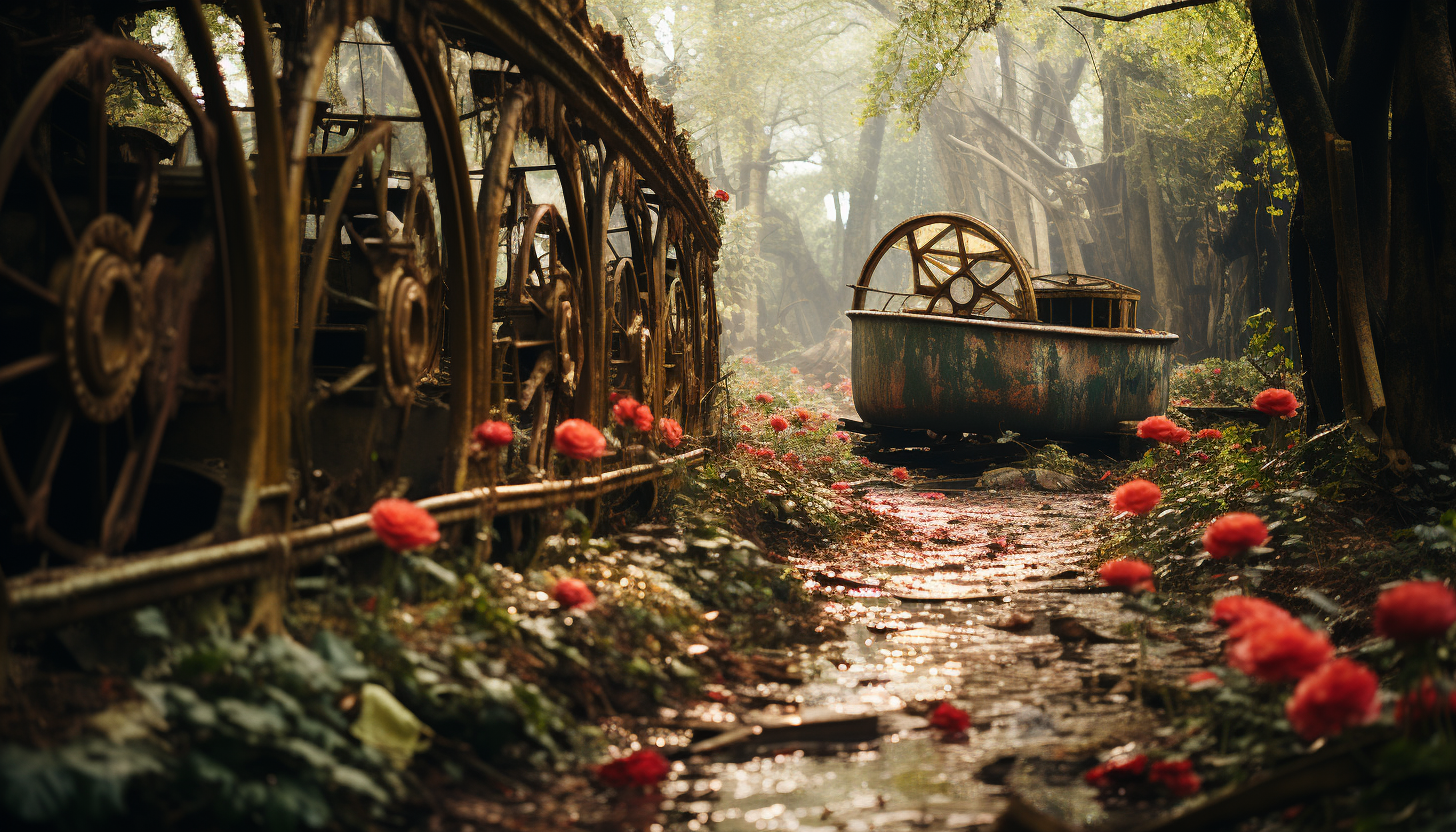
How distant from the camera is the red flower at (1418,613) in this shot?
1800 millimetres

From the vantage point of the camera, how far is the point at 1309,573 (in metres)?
4.27

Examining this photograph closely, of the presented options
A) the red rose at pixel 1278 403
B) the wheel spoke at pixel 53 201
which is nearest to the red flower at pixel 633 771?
the wheel spoke at pixel 53 201

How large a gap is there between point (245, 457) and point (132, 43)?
3.36ft

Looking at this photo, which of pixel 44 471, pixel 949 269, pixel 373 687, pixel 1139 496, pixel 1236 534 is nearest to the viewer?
pixel 44 471

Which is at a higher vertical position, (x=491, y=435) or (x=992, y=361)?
(x=992, y=361)

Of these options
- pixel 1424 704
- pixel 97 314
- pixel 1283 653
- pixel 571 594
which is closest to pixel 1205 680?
pixel 1283 653

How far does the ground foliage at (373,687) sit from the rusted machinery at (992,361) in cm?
740

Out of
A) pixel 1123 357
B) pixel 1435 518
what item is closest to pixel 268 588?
pixel 1435 518

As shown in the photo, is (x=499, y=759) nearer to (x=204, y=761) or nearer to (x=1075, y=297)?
(x=204, y=761)

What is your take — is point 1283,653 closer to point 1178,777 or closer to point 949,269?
point 1178,777

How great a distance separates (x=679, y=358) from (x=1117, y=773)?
4.72m

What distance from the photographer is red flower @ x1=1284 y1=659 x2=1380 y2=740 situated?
186cm

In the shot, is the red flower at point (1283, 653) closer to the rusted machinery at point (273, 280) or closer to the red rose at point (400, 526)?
the red rose at point (400, 526)

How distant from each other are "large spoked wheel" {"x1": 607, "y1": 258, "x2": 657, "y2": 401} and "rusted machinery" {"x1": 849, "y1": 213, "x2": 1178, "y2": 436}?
18.8ft
